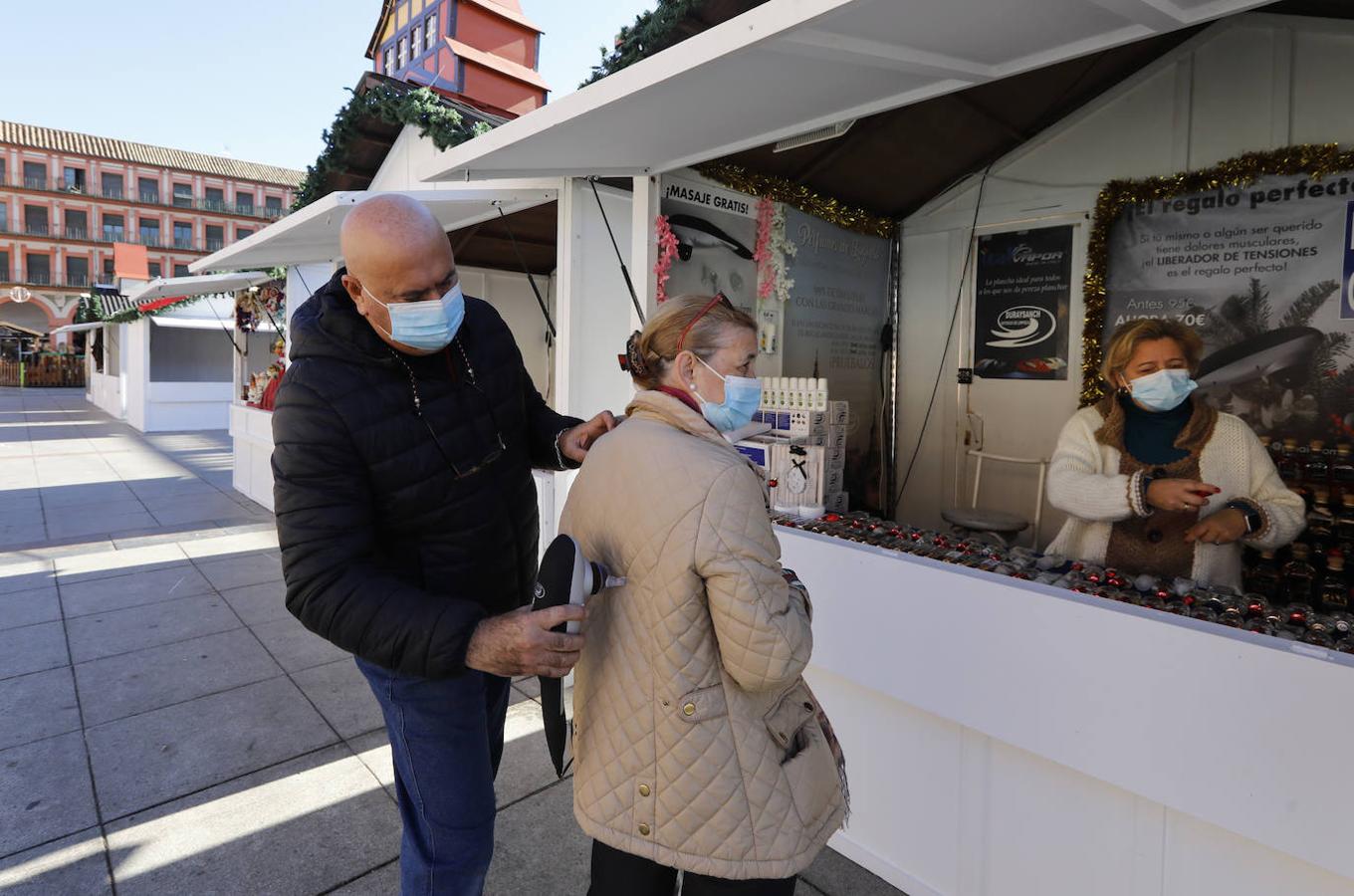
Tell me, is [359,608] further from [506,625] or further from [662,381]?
[662,381]

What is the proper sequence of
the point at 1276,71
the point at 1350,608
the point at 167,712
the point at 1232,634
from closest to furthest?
the point at 1232,634, the point at 1350,608, the point at 167,712, the point at 1276,71

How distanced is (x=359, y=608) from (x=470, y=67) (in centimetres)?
2821

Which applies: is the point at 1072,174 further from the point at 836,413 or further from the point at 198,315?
the point at 198,315

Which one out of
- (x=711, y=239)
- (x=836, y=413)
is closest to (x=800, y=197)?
(x=711, y=239)

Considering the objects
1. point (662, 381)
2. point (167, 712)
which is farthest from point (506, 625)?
point (167, 712)

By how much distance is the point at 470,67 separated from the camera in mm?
25312

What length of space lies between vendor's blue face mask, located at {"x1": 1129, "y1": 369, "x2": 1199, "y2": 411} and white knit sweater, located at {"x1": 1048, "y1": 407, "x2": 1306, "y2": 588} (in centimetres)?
25

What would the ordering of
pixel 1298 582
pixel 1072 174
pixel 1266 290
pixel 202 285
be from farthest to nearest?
1. pixel 202 285
2. pixel 1072 174
3. pixel 1266 290
4. pixel 1298 582

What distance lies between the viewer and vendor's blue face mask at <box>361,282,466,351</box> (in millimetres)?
1490

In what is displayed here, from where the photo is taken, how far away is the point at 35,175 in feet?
146

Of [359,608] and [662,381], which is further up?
[662,381]

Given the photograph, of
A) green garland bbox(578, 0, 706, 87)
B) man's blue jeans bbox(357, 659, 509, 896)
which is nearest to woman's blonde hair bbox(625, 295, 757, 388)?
man's blue jeans bbox(357, 659, 509, 896)

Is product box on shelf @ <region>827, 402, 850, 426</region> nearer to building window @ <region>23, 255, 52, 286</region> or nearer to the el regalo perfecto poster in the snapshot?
the el regalo perfecto poster

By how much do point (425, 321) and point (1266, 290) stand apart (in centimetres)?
500
